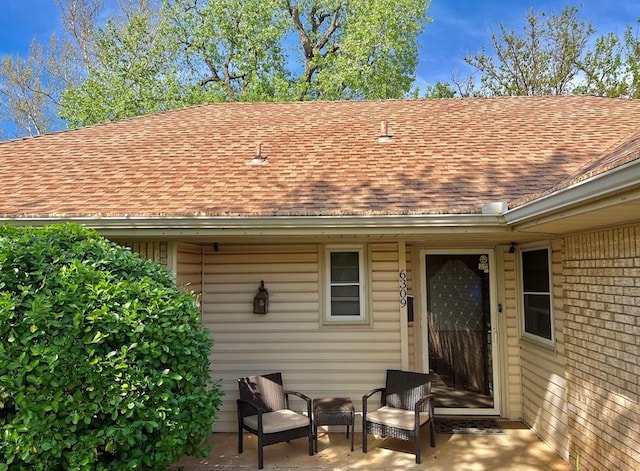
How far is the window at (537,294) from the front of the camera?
514 cm

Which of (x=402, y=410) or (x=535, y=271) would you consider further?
(x=535, y=271)

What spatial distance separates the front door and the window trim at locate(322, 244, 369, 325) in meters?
1.09

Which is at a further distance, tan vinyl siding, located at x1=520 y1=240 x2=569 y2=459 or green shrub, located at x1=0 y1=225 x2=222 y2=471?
tan vinyl siding, located at x1=520 y1=240 x2=569 y2=459

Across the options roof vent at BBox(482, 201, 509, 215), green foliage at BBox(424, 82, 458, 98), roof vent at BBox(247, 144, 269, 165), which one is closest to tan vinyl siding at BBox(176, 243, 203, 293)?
roof vent at BBox(247, 144, 269, 165)

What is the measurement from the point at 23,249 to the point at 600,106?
892 centimetres

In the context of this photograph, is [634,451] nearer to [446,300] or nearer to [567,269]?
[567,269]

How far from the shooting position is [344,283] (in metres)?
5.75

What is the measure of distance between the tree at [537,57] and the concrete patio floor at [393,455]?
15626 millimetres

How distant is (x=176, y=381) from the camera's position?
12.1ft

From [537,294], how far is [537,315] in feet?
0.81

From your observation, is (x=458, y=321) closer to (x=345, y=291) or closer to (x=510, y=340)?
(x=510, y=340)

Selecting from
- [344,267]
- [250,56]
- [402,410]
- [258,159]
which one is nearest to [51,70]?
[250,56]

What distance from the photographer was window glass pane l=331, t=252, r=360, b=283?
5754 mm

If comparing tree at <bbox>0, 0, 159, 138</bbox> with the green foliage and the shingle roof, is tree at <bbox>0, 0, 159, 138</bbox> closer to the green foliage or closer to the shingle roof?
the green foliage
